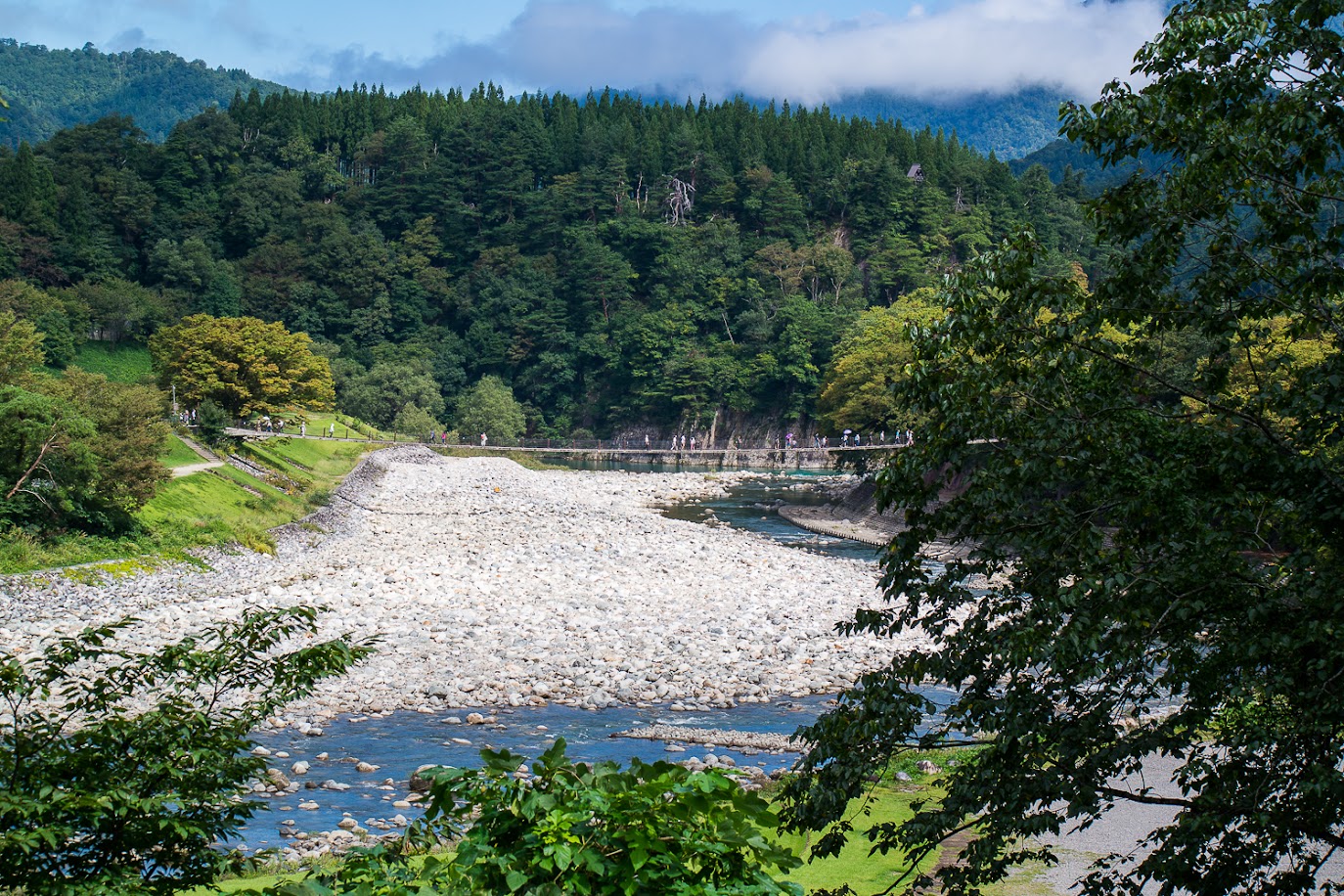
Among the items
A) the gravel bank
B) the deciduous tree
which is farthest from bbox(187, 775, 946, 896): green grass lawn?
the deciduous tree

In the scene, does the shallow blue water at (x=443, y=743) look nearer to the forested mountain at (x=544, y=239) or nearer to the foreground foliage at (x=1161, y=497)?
the foreground foliage at (x=1161, y=497)

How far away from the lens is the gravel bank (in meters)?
16.9

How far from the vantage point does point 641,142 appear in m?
106

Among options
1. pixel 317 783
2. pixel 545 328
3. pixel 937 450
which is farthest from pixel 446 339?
pixel 937 450

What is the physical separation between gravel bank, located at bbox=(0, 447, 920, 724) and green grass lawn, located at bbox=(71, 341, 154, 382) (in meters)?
41.3

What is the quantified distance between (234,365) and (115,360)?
1105 inches

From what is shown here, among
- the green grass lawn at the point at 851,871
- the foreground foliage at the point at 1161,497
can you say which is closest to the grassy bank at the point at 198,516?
the green grass lawn at the point at 851,871

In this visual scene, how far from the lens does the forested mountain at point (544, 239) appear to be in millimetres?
86500

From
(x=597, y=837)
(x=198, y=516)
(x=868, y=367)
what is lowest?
(x=198, y=516)

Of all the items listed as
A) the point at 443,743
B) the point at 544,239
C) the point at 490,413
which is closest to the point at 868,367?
the point at 490,413

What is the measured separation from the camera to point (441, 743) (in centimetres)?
1391

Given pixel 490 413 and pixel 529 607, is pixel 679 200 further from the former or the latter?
pixel 529 607

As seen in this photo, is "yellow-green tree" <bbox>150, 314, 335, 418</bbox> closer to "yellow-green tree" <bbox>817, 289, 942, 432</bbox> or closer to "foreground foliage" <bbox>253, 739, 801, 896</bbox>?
"yellow-green tree" <bbox>817, 289, 942, 432</bbox>

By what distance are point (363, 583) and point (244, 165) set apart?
93.9 metres
